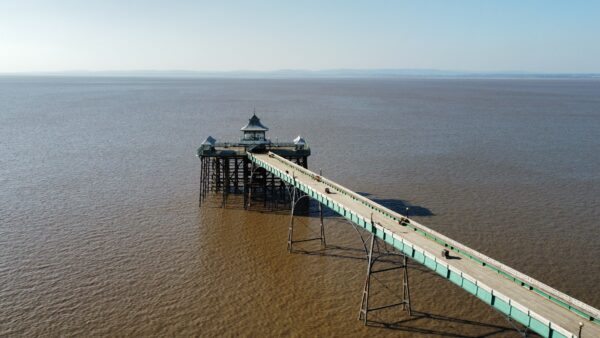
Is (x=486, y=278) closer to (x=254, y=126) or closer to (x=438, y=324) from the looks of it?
(x=438, y=324)

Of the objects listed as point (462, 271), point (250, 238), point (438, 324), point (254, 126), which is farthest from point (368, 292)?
point (254, 126)

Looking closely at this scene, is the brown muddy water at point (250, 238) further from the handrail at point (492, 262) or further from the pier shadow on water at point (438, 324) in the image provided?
the handrail at point (492, 262)

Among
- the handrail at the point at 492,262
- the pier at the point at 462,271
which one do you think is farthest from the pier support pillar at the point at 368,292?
the handrail at the point at 492,262

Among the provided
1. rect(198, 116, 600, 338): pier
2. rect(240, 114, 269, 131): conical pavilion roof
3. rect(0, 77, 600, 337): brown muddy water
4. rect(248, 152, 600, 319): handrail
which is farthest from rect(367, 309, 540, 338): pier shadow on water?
rect(240, 114, 269, 131): conical pavilion roof

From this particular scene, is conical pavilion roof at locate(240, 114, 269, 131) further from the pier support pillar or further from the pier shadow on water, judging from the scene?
the pier shadow on water

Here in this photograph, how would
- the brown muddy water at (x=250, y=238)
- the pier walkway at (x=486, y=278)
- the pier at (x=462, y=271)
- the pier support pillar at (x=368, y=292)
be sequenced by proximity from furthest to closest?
the brown muddy water at (x=250, y=238)
the pier support pillar at (x=368, y=292)
the pier at (x=462, y=271)
the pier walkway at (x=486, y=278)

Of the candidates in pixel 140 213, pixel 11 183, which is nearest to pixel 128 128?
pixel 11 183
